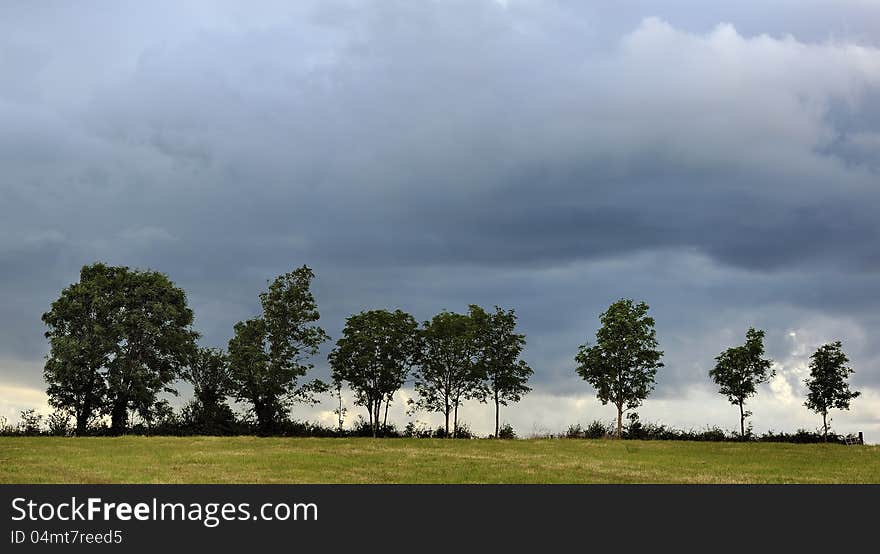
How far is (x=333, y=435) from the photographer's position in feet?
228

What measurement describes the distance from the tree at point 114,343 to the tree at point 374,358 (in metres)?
14.4

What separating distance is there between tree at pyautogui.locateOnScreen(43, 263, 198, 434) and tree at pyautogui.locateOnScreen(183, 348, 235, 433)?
1.49 meters

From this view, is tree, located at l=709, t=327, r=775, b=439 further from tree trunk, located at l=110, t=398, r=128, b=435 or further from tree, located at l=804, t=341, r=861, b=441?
tree trunk, located at l=110, t=398, r=128, b=435

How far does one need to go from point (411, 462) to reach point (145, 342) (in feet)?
132

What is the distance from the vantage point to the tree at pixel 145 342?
229 ft

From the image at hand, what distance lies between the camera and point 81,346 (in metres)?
68.1

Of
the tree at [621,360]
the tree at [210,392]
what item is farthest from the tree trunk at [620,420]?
the tree at [210,392]

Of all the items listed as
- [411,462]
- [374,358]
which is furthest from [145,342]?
[411,462]

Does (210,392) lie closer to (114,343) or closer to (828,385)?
(114,343)
